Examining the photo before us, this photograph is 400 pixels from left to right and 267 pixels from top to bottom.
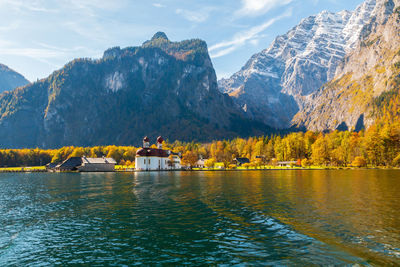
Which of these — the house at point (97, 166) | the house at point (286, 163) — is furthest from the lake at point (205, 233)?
the house at point (97, 166)

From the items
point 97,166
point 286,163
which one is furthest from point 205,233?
point 97,166

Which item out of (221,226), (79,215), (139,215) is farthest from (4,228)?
(221,226)

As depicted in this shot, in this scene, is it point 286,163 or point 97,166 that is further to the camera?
point 97,166

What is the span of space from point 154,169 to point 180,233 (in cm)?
17456

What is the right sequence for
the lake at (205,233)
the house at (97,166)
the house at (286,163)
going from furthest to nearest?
the house at (97,166)
the house at (286,163)
the lake at (205,233)

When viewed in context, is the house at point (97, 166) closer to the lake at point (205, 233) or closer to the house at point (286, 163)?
the house at point (286, 163)

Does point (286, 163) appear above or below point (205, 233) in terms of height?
above

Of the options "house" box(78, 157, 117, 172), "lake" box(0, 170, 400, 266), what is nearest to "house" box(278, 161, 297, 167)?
"house" box(78, 157, 117, 172)

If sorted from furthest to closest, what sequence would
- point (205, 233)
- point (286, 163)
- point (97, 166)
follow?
point (97, 166), point (286, 163), point (205, 233)

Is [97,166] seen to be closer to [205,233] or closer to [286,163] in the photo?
[286,163]

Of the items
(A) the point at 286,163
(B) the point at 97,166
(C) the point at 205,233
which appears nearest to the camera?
(C) the point at 205,233

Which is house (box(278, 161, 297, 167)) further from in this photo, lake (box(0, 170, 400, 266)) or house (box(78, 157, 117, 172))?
lake (box(0, 170, 400, 266))

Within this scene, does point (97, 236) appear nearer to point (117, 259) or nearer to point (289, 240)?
point (117, 259)

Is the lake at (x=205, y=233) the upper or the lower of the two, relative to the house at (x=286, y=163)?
lower
